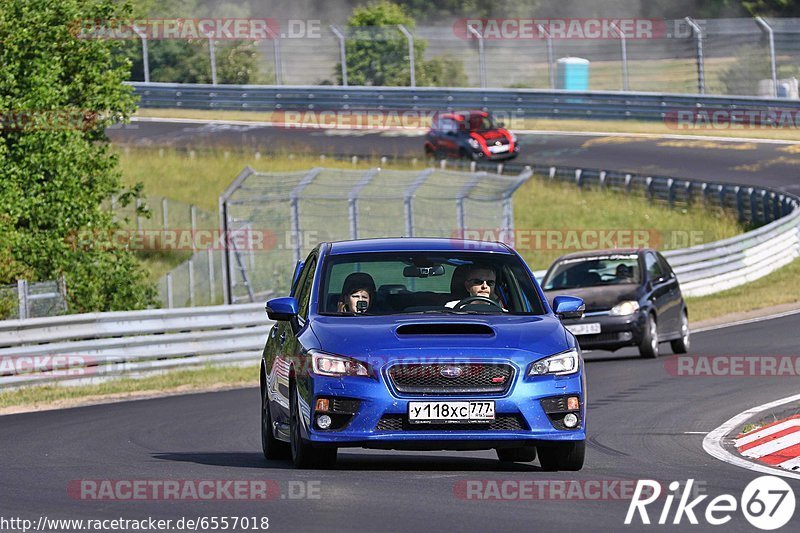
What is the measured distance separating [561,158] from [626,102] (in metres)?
4.28

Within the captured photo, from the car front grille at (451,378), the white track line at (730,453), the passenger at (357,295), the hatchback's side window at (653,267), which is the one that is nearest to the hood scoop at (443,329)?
the car front grille at (451,378)

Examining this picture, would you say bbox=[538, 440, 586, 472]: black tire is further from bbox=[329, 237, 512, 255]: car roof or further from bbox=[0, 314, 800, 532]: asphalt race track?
bbox=[329, 237, 512, 255]: car roof

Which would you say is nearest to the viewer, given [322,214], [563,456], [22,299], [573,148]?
[563,456]

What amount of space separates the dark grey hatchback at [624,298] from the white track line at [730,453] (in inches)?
198

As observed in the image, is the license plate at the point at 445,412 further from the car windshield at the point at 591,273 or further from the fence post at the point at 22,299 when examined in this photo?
the car windshield at the point at 591,273

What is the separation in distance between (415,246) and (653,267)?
11479 millimetres

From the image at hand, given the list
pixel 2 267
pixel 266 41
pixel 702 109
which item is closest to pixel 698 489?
pixel 2 267

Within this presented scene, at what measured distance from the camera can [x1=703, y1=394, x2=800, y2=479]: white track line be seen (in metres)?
10.1

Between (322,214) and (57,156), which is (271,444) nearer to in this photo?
(57,156)

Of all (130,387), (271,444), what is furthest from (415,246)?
(130,387)

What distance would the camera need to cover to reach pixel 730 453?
37.2ft

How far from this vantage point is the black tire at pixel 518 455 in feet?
36.0

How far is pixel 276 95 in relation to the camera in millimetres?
53906

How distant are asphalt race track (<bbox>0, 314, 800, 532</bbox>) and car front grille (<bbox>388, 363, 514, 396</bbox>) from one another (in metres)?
0.52
